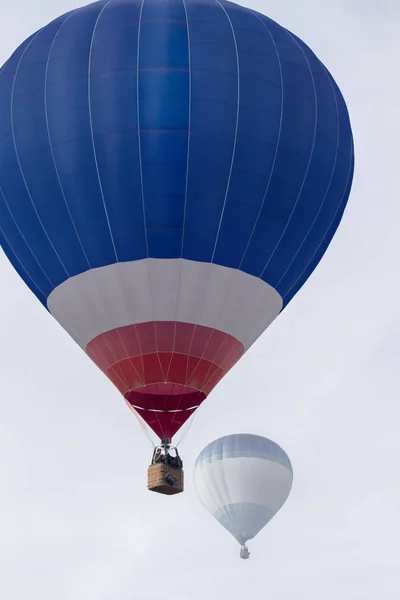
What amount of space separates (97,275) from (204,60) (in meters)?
3.65

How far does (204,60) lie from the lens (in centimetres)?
2306

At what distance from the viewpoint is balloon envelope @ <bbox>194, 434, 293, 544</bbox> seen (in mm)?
35500

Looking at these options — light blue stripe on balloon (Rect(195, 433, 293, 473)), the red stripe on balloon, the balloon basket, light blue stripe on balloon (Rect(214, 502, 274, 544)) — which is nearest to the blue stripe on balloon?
the red stripe on balloon

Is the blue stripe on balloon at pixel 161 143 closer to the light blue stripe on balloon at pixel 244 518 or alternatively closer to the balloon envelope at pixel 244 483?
the balloon envelope at pixel 244 483

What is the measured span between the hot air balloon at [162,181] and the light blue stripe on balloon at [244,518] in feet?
39.9

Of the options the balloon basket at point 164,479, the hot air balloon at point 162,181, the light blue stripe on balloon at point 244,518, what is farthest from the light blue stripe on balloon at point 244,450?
the balloon basket at point 164,479

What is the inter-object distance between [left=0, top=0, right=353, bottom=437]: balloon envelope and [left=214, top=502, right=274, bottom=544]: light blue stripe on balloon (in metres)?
12.2

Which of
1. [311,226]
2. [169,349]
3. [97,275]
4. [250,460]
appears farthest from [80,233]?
[250,460]

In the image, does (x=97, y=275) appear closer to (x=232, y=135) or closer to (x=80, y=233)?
(x=80, y=233)

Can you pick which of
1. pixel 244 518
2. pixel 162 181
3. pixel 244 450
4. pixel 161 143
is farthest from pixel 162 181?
pixel 244 518

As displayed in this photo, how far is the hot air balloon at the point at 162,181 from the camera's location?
22.8 metres

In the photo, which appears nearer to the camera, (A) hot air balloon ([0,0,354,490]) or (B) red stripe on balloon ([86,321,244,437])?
(A) hot air balloon ([0,0,354,490])

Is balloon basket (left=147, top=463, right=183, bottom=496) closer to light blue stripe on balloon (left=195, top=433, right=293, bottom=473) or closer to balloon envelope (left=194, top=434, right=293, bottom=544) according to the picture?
balloon envelope (left=194, top=434, right=293, bottom=544)

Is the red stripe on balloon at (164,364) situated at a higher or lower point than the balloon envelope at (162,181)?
lower
